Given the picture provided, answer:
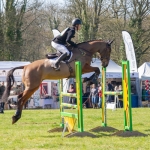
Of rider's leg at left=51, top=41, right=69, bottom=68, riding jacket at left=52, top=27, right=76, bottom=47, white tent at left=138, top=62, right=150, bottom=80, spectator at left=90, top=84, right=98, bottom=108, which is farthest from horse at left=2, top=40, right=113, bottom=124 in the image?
white tent at left=138, top=62, right=150, bottom=80

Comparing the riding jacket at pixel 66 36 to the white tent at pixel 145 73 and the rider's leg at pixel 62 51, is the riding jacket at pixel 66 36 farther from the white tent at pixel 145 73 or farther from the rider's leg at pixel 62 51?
the white tent at pixel 145 73

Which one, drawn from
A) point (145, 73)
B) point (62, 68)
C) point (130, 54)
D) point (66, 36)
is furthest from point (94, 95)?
point (66, 36)

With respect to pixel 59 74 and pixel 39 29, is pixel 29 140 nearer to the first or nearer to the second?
pixel 59 74

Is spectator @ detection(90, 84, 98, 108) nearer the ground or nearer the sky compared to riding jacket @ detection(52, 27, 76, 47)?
nearer the ground

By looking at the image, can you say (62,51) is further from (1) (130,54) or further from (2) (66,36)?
(1) (130,54)

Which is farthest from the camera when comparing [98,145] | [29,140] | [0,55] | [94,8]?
[94,8]

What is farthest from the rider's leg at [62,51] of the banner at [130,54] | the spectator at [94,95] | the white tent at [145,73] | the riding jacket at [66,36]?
the white tent at [145,73]

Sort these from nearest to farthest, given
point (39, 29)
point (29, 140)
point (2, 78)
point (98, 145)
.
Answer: point (98, 145)
point (29, 140)
point (2, 78)
point (39, 29)

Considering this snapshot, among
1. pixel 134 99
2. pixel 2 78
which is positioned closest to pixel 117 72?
pixel 134 99

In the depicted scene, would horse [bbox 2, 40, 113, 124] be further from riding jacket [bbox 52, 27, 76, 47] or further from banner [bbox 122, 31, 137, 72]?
banner [bbox 122, 31, 137, 72]

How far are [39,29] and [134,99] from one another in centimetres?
2125

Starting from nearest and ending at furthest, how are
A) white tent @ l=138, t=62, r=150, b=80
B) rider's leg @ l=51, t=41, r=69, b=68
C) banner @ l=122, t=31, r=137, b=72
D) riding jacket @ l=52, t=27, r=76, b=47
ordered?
riding jacket @ l=52, t=27, r=76, b=47 → rider's leg @ l=51, t=41, r=69, b=68 → banner @ l=122, t=31, r=137, b=72 → white tent @ l=138, t=62, r=150, b=80

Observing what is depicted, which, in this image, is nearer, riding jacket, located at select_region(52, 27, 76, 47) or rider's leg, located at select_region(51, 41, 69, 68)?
riding jacket, located at select_region(52, 27, 76, 47)

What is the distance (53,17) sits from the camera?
49.5m
